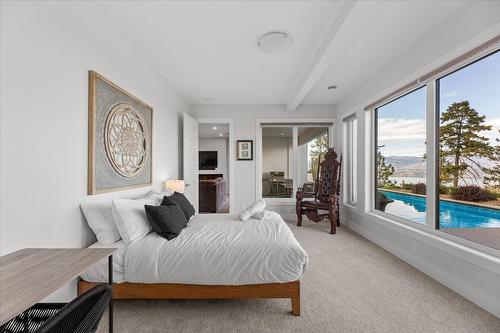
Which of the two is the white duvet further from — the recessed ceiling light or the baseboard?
the recessed ceiling light

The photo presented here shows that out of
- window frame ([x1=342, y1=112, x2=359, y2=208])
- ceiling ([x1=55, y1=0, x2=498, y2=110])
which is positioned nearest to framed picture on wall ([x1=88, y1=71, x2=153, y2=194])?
ceiling ([x1=55, y1=0, x2=498, y2=110])

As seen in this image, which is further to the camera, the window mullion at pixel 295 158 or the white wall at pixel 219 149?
the white wall at pixel 219 149

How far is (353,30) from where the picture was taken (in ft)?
7.20

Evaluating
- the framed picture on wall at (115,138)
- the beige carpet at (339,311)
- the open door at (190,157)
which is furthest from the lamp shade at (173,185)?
the beige carpet at (339,311)

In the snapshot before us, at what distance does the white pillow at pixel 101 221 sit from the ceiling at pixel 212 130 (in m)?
5.86

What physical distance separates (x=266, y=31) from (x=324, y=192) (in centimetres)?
326

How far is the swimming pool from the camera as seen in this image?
6.96 ft

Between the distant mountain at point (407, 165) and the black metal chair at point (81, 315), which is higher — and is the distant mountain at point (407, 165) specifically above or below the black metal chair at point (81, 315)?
above

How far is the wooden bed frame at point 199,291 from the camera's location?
1.93m

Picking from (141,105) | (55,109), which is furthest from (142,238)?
(141,105)

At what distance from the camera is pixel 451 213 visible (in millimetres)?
2443

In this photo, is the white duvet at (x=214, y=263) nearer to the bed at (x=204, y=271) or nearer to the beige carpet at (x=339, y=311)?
the bed at (x=204, y=271)

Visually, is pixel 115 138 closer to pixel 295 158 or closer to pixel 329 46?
pixel 329 46

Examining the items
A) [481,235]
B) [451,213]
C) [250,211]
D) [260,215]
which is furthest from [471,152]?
[250,211]
